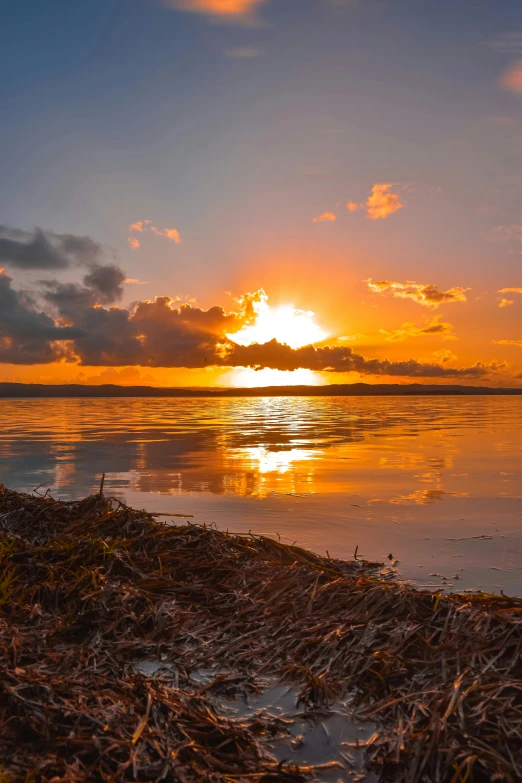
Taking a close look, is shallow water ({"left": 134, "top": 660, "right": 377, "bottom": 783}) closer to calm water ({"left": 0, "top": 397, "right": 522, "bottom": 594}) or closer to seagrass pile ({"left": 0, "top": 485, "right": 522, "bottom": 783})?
seagrass pile ({"left": 0, "top": 485, "right": 522, "bottom": 783})

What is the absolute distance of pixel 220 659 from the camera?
3.43 meters

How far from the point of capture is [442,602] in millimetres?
3951

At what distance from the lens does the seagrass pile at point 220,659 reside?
2.46m

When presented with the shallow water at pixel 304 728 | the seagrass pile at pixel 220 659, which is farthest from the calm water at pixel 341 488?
the shallow water at pixel 304 728

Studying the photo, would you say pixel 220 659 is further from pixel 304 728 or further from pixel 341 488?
pixel 341 488

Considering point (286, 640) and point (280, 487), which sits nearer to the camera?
point (286, 640)

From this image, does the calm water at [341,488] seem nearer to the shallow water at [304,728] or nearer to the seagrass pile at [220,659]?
the seagrass pile at [220,659]

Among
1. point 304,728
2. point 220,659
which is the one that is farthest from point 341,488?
point 304,728

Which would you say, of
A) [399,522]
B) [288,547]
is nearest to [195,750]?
[288,547]

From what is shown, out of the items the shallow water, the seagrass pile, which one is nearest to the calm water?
the seagrass pile

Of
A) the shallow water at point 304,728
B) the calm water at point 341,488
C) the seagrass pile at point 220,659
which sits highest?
the seagrass pile at point 220,659

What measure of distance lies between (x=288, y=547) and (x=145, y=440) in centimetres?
1505

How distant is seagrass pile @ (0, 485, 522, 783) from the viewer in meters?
2.46

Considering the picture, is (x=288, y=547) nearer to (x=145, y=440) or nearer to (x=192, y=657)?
(x=192, y=657)
